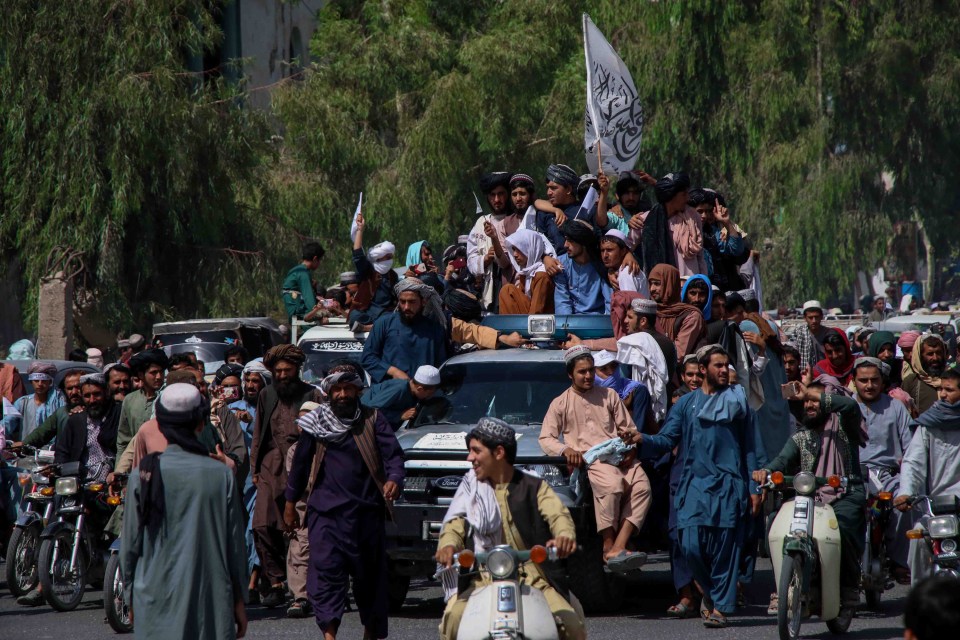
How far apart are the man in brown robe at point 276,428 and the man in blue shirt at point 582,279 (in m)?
2.83

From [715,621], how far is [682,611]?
0.52m

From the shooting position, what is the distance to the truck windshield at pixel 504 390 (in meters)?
11.0

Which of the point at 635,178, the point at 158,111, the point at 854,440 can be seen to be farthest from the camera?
the point at 158,111

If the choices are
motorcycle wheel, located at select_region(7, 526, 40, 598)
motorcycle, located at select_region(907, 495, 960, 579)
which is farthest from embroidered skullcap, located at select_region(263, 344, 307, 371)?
motorcycle, located at select_region(907, 495, 960, 579)

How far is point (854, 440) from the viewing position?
9.79 metres

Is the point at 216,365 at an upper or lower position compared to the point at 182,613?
upper

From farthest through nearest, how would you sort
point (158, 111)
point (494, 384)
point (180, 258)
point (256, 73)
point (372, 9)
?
1. point (256, 73)
2. point (372, 9)
3. point (180, 258)
4. point (158, 111)
5. point (494, 384)

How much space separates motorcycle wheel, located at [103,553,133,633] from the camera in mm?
9961

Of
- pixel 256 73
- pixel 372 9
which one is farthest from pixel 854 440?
pixel 256 73

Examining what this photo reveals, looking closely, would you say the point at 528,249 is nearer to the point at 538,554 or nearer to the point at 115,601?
the point at 115,601

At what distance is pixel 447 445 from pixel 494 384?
92cm

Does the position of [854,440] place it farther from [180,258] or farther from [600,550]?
[180,258]

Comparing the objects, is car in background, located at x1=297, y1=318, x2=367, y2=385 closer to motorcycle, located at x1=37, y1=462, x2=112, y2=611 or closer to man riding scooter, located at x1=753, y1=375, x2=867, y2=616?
motorcycle, located at x1=37, y1=462, x2=112, y2=611

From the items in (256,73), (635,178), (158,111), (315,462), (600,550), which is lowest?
(600,550)
